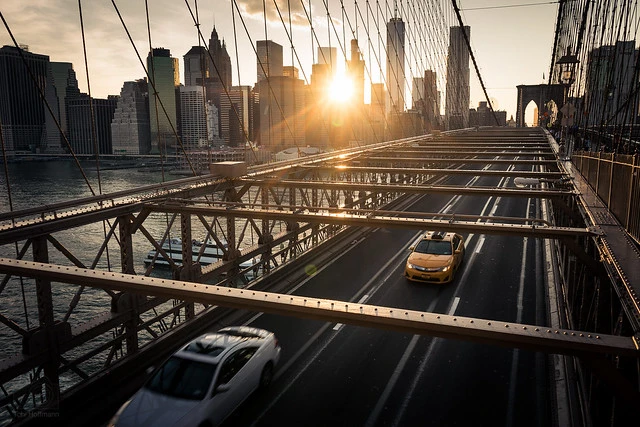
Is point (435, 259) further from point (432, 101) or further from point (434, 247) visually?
point (432, 101)

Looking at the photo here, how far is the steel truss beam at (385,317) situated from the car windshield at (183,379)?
13.5 feet

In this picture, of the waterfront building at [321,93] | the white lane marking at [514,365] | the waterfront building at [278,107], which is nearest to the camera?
the white lane marking at [514,365]

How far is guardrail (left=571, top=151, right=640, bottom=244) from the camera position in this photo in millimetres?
7130

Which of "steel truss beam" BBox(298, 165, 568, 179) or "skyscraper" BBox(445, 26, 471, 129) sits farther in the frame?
"skyscraper" BBox(445, 26, 471, 129)

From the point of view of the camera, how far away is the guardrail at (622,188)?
7.13 m

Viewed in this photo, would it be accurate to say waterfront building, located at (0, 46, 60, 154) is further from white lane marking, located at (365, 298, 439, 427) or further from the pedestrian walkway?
the pedestrian walkway

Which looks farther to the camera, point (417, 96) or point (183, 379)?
point (417, 96)

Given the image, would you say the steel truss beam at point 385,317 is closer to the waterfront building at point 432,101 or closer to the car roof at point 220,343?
the car roof at point 220,343

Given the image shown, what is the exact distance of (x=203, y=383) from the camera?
9.09 metres

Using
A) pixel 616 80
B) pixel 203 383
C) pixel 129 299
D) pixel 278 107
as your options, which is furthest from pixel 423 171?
pixel 616 80

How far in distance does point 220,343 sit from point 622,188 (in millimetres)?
8175

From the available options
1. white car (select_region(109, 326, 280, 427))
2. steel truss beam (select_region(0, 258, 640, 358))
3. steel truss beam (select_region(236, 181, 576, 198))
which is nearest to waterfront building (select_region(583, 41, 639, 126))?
steel truss beam (select_region(236, 181, 576, 198))

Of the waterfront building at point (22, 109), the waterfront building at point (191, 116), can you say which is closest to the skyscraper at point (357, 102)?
the waterfront building at point (191, 116)

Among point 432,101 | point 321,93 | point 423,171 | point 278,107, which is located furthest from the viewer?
point 432,101
